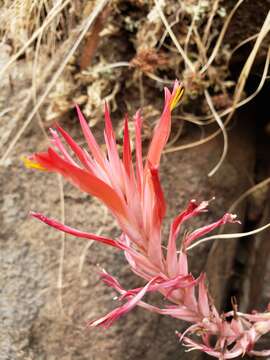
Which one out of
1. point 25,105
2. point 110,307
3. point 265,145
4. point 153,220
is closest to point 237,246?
point 265,145

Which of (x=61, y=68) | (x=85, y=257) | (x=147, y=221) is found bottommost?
(x=85, y=257)

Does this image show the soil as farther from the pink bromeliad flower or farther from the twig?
the pink bromeliad flower

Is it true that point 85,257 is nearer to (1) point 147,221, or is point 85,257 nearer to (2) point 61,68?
(2) point 61,68

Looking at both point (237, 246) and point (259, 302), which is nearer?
point (259, 302)

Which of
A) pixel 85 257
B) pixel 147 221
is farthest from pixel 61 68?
pixel 147 221

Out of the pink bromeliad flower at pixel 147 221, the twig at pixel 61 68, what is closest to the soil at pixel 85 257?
the twig at pixel 61 68

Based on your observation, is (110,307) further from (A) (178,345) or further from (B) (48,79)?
(B) (48,79)

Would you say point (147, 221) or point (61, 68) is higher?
point (61, 68)

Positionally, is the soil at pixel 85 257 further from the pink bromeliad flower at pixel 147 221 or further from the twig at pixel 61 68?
the pink bromeliad flower at pixel 147 221

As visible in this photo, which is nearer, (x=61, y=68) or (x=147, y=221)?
(x=147, y=221)
